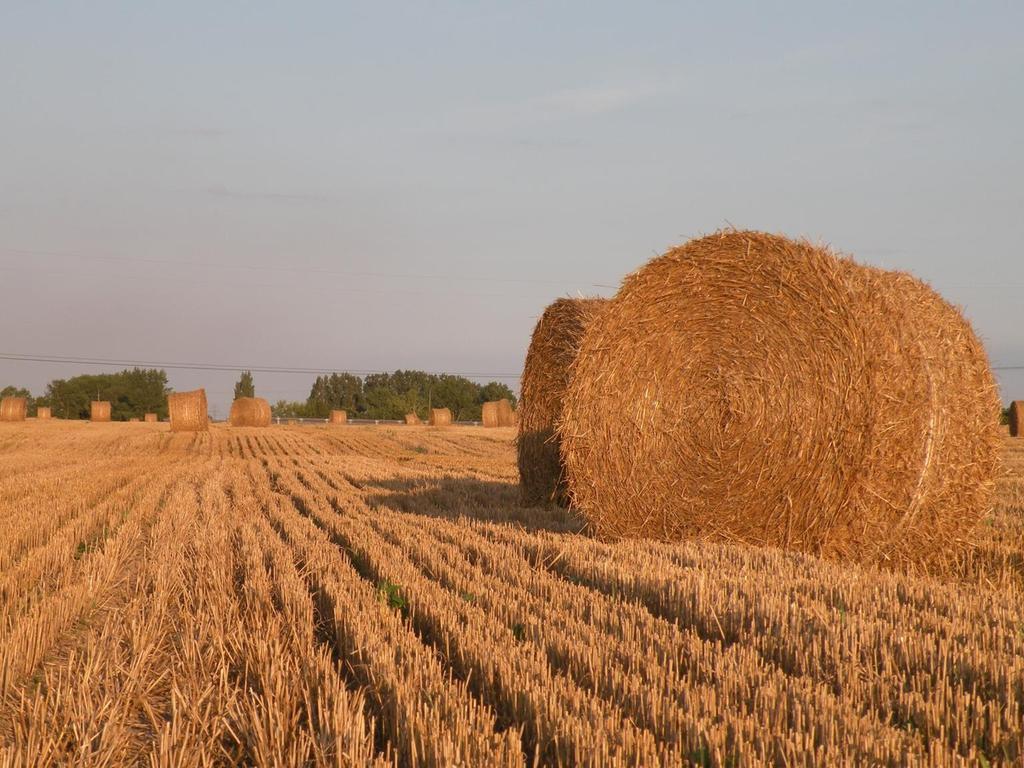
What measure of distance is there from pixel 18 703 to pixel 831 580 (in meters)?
Result: 4.71

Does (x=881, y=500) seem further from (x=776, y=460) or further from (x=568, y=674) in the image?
(x=568, y=674)

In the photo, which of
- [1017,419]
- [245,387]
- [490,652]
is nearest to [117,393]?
[245,387]

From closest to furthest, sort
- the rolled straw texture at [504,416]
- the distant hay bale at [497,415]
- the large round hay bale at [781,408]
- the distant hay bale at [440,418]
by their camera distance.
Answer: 1. the large round hay bale at [781,408]
2. the distant hay bale at [497,415]
3. the rolled straw texture at [504,416]
4. the distant hay bale at [440,418]

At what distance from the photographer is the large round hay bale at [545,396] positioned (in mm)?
11031

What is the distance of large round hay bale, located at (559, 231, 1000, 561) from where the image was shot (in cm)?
683

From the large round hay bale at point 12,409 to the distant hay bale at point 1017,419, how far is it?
42.5 meters

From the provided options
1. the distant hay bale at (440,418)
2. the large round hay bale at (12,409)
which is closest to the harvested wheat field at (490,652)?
the distant hay bale at (440,418)

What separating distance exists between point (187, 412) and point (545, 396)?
27468mm

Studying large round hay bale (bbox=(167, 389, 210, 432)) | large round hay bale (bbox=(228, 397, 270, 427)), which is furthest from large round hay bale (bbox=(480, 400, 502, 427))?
large round hay bale (bbox=(167, 389, 210, 432))

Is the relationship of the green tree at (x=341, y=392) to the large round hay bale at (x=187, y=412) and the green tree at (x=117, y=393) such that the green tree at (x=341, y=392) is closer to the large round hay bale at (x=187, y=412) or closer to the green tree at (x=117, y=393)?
the green tree at (x=117, y=393)

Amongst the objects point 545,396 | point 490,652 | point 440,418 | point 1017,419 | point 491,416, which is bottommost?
point 490,652

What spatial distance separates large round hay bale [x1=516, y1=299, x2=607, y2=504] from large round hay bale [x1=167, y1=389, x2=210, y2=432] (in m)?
26.8

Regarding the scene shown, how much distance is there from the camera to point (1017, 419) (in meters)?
29.7

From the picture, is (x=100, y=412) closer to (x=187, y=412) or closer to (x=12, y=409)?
(x=12, y=409)
